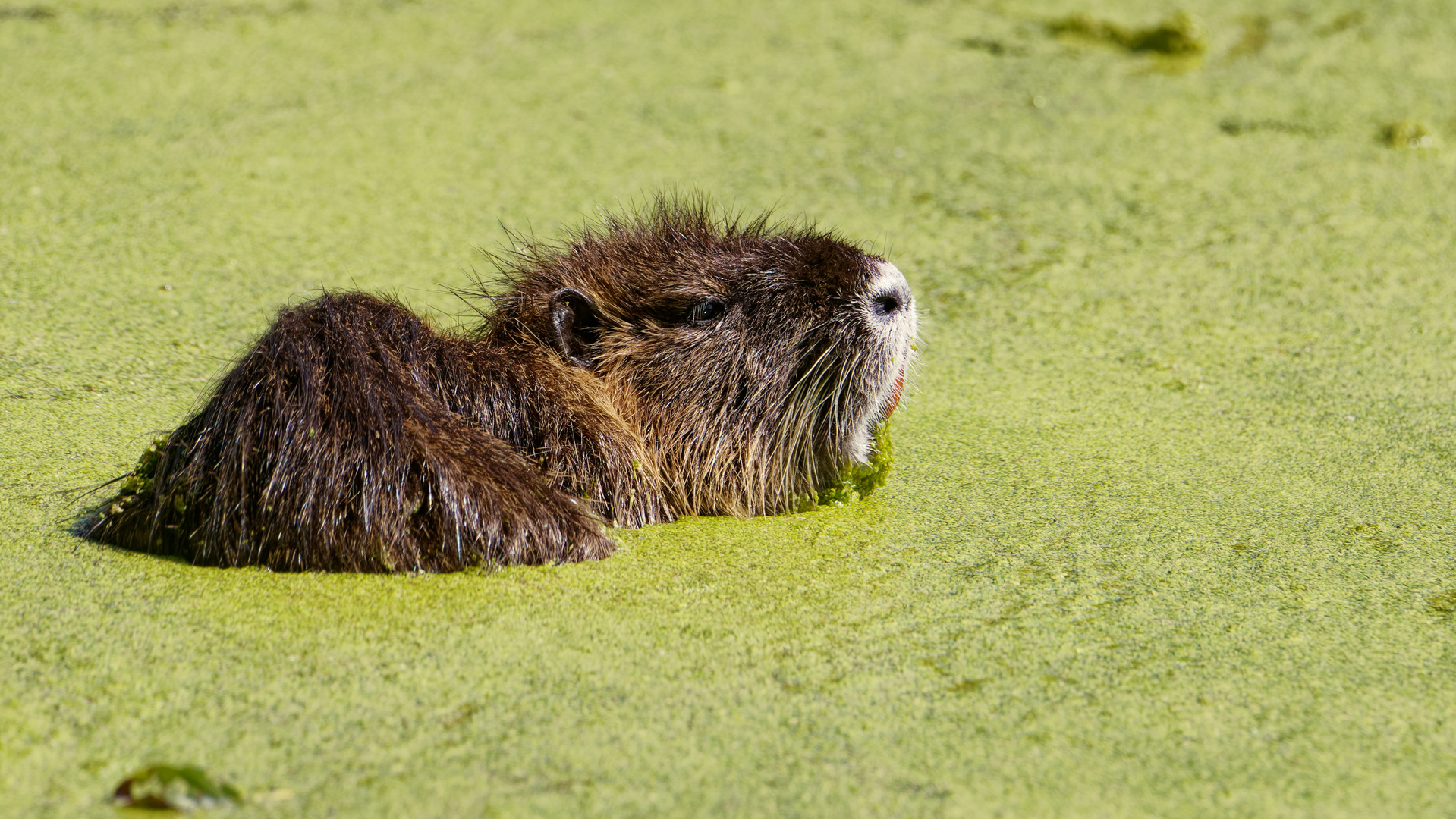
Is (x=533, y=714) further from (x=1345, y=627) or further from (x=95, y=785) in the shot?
(x=1345, y=627)

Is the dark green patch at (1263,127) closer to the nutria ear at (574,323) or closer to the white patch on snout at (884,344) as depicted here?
the white patch on snout at (884,344)

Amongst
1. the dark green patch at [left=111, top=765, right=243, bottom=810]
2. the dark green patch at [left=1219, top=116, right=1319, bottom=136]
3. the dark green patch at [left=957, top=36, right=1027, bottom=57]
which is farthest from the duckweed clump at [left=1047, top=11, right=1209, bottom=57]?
the dark green patch at [left=111, top=765, right=243, bottom=810]

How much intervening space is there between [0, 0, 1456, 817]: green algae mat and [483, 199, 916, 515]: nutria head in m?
0.15

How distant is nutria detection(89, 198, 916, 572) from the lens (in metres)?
2.21

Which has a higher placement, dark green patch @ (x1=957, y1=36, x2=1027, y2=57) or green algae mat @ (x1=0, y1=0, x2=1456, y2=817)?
dark green patch @ (x1=957, y1=36, x2=1027, y2=57)

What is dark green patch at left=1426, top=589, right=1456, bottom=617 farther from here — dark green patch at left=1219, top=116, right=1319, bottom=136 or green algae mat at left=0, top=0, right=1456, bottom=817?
dark green patch at left=1219, top=116, right=1319, bottom=136

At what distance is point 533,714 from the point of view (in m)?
1.84

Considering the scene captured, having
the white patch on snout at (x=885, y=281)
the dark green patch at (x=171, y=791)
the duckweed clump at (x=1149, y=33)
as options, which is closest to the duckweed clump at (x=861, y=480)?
the white patch on snout at (x=885, y=281)

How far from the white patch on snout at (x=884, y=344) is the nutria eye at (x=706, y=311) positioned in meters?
0.30

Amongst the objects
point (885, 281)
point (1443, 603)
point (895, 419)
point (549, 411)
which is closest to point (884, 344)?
point (885, 281)

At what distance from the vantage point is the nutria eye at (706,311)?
271 cm

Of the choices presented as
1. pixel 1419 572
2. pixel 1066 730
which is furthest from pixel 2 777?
pixel 1419 572

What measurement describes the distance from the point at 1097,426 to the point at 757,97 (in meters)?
2.20

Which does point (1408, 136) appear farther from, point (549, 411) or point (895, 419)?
point (549, 411)
